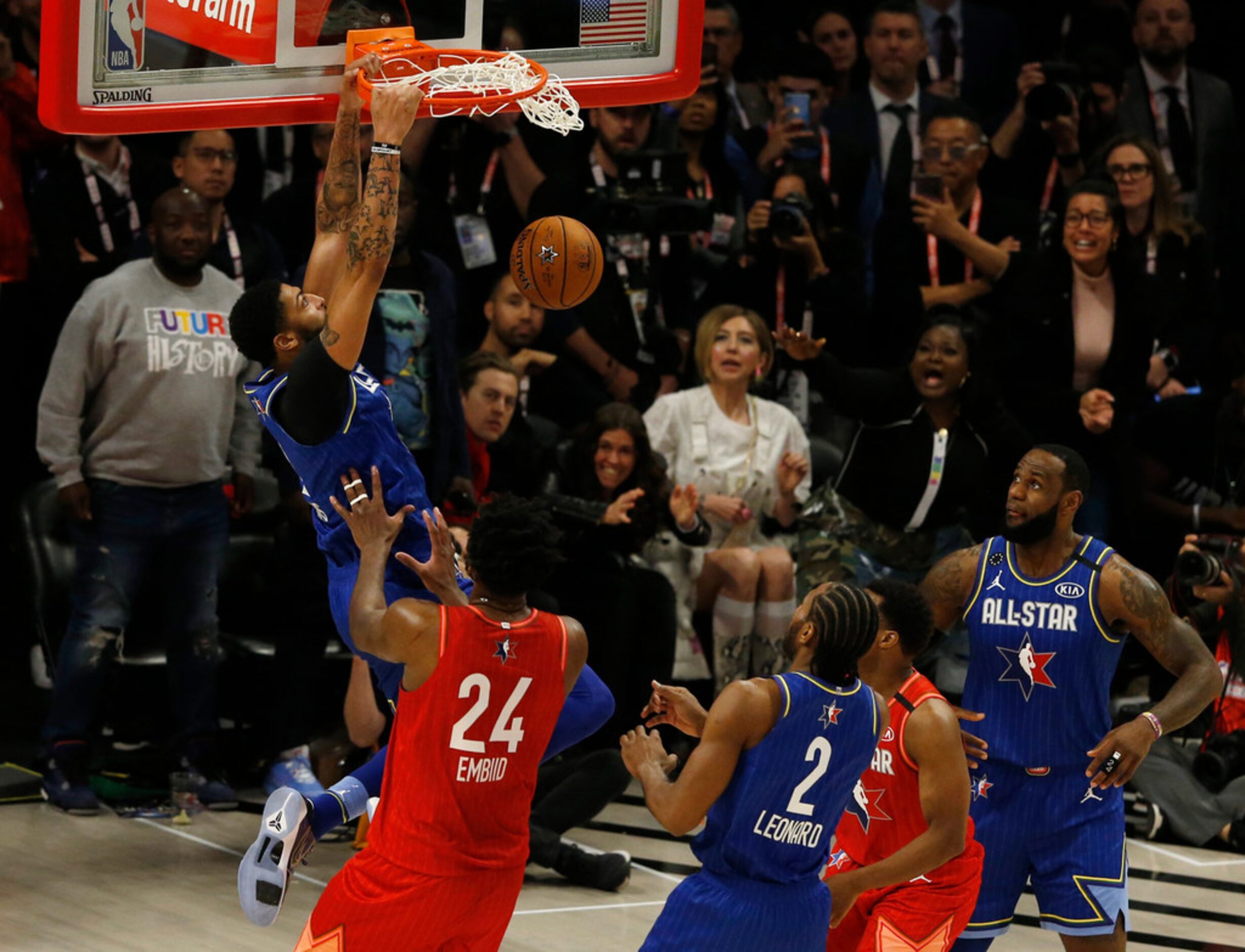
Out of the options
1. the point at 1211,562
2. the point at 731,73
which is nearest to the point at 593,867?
the point at 1211,562

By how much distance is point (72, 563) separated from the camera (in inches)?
319

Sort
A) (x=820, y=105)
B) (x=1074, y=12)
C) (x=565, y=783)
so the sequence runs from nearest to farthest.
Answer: (x=565, y=783), (x=820, y=105), (x=1074, y=12)

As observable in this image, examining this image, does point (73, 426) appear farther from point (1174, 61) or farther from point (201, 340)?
point (1174, 61)

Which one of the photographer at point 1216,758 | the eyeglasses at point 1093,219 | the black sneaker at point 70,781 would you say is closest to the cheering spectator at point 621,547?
the black sneaker at point 70,781

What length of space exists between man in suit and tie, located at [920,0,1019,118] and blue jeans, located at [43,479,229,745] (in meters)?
5.68

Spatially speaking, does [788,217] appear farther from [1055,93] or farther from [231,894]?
[231,894]

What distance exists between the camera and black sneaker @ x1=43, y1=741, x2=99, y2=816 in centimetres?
745

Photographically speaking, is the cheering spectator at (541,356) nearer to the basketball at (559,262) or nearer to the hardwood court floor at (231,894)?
the hardwood court floor at (231,894)

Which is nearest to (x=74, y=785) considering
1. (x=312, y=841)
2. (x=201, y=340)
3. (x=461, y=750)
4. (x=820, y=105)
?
(x=201, y=340)

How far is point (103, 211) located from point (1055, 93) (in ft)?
17.1

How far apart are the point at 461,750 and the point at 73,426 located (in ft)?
12.5

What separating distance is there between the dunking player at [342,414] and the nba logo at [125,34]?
2.18 feet

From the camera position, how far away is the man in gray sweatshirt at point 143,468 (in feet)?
24.6

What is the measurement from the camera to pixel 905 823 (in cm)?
518
